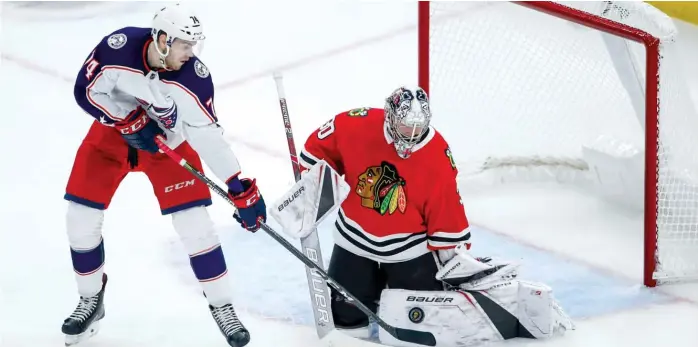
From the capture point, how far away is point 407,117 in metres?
3.14

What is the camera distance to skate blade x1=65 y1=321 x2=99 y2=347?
3.33 metres

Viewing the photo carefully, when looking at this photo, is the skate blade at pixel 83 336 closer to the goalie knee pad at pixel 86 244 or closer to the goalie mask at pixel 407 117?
the goalie knee pad at pixel 86 244

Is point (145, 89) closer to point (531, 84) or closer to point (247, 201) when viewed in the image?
point (247, 201)

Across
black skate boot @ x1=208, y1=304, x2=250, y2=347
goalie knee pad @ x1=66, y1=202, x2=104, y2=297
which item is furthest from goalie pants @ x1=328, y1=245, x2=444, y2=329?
goalie knee pad @ x1=66, y1=202, x2=104, y2=297

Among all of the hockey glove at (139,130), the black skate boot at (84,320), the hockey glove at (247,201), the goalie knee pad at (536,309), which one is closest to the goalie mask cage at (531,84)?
the goalie knee pad at (536,309)

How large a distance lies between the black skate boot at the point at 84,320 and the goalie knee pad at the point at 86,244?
28mm

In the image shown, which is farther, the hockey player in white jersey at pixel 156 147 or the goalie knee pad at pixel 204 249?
the goalie knee pad at pixel 204 249

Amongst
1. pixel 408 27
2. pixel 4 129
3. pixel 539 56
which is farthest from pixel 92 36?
pixel 539 56

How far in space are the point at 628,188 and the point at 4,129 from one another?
2.54m

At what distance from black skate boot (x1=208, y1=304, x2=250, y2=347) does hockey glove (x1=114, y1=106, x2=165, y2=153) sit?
50cm

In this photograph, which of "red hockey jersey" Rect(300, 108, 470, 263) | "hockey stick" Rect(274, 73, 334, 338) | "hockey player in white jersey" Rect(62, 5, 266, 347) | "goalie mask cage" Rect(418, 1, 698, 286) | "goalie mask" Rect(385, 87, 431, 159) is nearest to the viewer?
"hockey player in white jersey" Rect(62, 5, 266, 347)

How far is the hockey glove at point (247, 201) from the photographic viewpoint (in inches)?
123

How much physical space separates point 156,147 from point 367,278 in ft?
2.44

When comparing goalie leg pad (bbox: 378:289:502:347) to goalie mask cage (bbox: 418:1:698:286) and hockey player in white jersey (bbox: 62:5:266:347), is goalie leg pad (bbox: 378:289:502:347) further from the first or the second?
goalie mask cage (bbox: 418:1:698:286)
